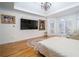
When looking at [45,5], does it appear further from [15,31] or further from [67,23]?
[15,31]

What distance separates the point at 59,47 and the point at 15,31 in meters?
0.71

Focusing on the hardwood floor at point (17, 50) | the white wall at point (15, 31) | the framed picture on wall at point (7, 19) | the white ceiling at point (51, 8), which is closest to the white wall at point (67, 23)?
the white ceiling at point (51, 8)

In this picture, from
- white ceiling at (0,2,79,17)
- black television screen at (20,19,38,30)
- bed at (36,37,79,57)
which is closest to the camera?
bed at (36,37,79,57)

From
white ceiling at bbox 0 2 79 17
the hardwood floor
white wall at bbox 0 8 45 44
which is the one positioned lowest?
the hardwood floor

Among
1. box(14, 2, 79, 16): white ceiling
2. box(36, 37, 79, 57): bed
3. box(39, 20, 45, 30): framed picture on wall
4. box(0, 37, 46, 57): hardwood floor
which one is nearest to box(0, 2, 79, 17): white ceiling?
box(14, 2, 79, 16): white ceiling

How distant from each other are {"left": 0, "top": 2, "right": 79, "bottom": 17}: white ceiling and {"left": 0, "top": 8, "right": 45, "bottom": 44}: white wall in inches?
3.0

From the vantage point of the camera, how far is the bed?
1.26m

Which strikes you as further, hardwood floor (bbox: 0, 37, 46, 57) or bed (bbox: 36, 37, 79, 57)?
hardwood floor (bbox: 0, 37, 46, 57)

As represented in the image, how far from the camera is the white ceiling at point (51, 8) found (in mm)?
1396

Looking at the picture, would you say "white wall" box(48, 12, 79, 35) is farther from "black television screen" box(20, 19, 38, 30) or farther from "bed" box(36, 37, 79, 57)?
"black television screen" box(20, 19, 38, 30)

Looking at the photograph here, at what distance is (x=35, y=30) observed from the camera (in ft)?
5.11

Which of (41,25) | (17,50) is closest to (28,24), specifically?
(41,25)

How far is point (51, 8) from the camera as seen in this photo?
1.49m

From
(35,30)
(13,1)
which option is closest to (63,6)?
(35,30)
